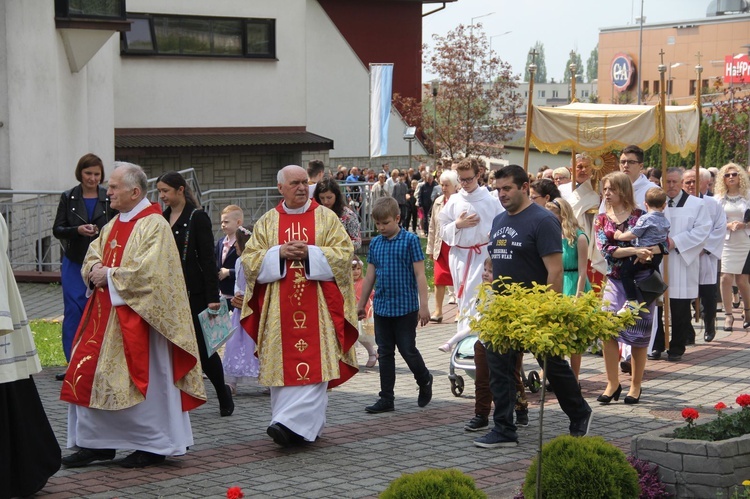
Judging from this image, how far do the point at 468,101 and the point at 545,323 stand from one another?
99.7 ft

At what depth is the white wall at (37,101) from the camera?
18312 mm

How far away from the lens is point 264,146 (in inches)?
1171

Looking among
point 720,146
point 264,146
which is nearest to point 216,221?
point 264,146

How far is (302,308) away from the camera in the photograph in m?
8.26

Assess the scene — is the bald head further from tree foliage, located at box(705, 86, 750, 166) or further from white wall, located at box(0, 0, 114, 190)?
tree foliage, located at box(705, 86, 750, 166)

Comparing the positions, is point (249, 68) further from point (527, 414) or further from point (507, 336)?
point (507, 336)

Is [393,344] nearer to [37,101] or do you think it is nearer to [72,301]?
[72,301]

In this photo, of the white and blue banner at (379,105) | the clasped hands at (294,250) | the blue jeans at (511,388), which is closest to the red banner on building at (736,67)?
the white and blue banner at (379,105)

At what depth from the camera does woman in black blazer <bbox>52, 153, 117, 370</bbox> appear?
1024 cm

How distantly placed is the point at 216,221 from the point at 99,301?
1846 centimetres

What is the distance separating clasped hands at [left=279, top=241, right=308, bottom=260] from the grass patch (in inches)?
162

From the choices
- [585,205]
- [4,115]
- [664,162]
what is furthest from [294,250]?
[4,115]

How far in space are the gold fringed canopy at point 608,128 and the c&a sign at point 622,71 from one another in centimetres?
9487

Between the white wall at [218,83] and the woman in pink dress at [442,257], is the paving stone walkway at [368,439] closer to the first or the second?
the woman in pink dress at [442,257]
